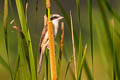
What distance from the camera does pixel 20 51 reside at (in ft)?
2.94

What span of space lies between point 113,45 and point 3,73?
285cm

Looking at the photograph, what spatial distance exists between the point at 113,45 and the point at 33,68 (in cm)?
22

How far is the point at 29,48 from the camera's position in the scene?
0.87m

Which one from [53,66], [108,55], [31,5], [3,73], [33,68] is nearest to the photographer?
[53,66]

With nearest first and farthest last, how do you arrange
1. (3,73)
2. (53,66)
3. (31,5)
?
1. (53,66)
2. (3,73)
3. (31,5)

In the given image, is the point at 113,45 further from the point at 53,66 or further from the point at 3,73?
the point at 3,73

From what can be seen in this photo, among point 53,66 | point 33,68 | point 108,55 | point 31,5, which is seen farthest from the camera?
point 31,5

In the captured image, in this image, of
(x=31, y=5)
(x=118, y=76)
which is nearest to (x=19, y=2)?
(x=118, y=76)

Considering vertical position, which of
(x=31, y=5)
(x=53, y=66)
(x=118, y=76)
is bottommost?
(x=31, y=5)

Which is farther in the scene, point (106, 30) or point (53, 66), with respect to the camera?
point (106, 30)

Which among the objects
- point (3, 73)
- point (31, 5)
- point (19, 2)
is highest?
point (19, 2)

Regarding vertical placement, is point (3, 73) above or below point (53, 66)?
below

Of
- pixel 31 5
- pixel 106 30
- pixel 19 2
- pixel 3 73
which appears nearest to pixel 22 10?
pixel 19 2

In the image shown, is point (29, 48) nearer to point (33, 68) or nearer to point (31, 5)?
point (33, 68)
